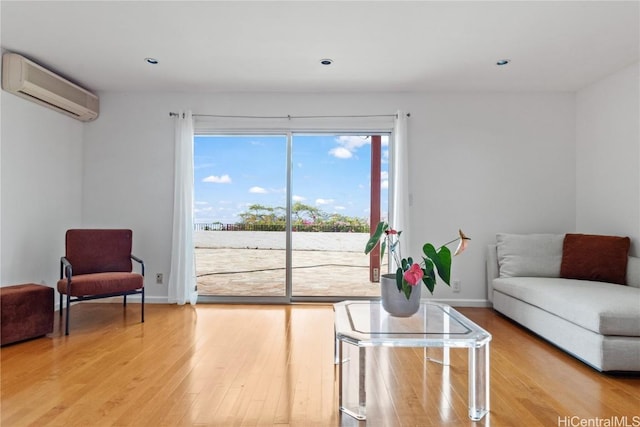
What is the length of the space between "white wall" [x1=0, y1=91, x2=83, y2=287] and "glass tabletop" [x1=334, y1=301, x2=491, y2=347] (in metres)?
3.20

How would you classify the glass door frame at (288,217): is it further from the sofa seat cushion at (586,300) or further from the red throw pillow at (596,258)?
the red throw pillow at (596,258)

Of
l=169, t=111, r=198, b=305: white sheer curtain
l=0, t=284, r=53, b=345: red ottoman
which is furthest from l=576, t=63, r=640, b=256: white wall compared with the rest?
l=0, t=284, r=53, b=345: red ottoman

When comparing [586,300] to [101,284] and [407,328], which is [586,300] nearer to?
[407,328]

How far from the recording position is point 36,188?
3.67 m

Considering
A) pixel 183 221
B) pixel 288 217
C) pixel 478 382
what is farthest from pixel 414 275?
pixel 183 221

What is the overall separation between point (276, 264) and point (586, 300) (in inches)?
139

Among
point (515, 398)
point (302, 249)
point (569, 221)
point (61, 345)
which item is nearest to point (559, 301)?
point (515, 398)

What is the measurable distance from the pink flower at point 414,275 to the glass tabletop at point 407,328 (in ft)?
0.86

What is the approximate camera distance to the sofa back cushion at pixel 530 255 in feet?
12.1

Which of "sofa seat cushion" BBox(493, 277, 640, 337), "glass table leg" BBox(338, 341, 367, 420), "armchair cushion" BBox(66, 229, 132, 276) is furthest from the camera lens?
"armchair cushion" BBox(66, 229, 132, 276)

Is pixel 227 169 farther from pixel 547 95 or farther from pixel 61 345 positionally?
pixel 547 95

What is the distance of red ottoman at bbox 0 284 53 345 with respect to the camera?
2.77 metres

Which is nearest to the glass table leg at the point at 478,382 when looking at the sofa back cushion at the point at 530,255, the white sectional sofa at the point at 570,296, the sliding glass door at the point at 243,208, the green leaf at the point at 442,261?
the green leaf at the point at 442,261

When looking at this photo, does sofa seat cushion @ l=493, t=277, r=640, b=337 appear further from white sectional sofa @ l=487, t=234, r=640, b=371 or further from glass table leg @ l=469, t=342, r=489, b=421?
glass table leg @ l=469, t=342, r=489, b=421
